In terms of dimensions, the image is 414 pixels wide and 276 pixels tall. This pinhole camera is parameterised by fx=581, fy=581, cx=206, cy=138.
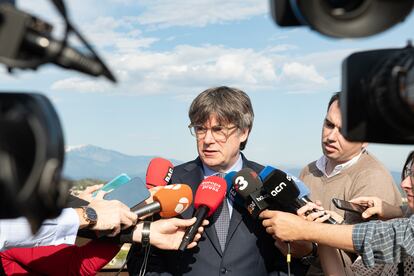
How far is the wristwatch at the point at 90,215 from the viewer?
109 inches

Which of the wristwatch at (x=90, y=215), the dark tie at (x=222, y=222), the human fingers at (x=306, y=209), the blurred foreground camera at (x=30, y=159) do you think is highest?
the blurred foreground camera at (x=30, y=159)

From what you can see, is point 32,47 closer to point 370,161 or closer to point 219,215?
point 219,215

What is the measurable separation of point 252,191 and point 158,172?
655 mm

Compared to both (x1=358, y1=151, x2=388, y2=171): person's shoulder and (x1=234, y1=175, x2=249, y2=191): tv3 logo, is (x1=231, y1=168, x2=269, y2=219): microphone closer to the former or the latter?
(x1=234, y1=175, x2=249, y2=191): tv3 logo

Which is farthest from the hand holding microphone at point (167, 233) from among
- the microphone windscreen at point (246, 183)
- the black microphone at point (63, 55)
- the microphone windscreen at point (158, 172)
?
the black microphone at point (63, 55)

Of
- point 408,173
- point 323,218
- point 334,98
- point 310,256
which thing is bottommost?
point 310,256

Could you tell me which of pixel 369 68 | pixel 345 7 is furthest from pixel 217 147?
pixel 345 7

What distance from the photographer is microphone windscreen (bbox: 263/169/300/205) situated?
9.32 ft

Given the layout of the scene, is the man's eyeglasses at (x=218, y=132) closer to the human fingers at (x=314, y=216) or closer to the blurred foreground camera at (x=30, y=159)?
the human fingers at (x=314, y=216)

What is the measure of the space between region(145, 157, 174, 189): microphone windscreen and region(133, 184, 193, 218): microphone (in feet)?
1.15

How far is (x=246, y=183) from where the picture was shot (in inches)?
116

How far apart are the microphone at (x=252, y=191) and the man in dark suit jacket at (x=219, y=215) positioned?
0.19 m

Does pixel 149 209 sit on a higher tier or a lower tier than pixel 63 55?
lower

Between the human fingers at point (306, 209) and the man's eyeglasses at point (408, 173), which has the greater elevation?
the man's eyeglasses at point (408, 173)
